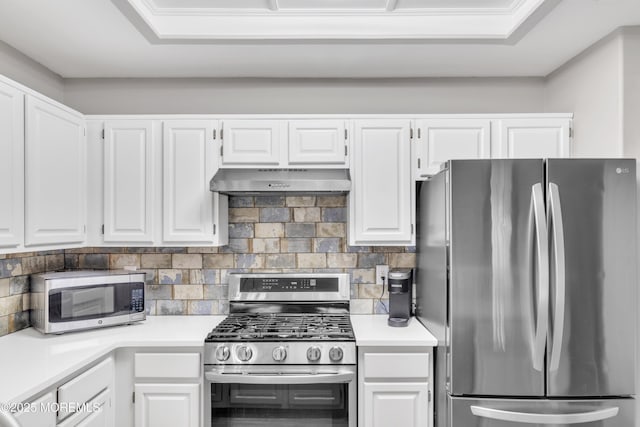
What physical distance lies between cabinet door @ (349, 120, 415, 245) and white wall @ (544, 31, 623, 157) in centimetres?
97

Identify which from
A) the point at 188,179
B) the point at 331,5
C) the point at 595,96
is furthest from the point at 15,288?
the point at 595,96

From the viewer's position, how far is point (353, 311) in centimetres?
298

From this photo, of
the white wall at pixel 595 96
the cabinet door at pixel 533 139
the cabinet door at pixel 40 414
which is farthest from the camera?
the cabinet door at pixel 533 139

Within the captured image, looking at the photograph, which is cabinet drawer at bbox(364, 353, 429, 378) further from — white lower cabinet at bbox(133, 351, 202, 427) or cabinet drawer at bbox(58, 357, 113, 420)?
cabinet drawer at bbox(58, 357, 113, 420)

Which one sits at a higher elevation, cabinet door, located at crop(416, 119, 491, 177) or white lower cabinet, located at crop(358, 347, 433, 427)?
cabinet door, located at crop(416, 119, 491, 177)

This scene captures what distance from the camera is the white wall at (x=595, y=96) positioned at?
2.26 m

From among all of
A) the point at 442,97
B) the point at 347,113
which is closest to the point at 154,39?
the point at 347,113

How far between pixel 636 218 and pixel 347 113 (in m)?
1.72

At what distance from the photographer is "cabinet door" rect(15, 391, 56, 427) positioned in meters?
1.64

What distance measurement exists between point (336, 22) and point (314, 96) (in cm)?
70

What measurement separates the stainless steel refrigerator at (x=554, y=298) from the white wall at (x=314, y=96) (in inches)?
40.2

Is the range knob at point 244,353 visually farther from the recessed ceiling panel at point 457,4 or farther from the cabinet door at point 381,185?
the recessed ceiling panel at point 457,4

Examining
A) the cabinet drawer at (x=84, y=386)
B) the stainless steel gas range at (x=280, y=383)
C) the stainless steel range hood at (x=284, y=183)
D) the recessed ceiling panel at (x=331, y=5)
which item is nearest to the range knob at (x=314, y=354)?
the stainless steel gas range at (x=280, y=383)

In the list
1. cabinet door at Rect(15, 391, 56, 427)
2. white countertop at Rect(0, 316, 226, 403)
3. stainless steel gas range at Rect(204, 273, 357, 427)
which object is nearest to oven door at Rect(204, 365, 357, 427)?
stainless steel gas range at Rect(204, 273, 357, 427)
